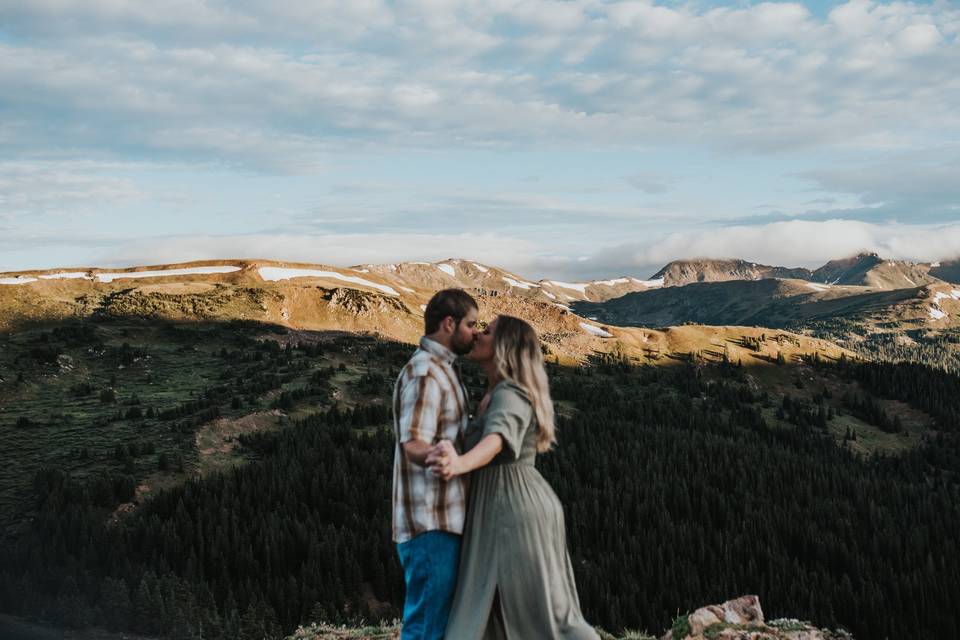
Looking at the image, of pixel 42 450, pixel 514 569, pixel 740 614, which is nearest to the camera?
pixel 514 569

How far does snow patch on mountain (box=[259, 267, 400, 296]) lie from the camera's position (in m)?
77.5

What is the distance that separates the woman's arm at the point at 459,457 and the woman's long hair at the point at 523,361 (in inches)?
21.4

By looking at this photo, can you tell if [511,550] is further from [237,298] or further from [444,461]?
[237,298]

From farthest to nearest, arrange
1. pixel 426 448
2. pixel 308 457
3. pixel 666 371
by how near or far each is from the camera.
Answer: pixel 666 371, pixel 308 457, pixel 426 448

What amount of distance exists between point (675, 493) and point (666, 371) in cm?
5540

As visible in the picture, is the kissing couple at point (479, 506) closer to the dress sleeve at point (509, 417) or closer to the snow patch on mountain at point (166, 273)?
the dress sleeve at point (509, 417)

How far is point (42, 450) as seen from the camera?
26672mm

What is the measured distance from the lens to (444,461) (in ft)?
18.1

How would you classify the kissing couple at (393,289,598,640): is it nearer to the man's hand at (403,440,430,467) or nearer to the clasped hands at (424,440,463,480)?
the man's hand at (403,440,430,467)

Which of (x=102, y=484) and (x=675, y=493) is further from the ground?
(x=102, y=484)

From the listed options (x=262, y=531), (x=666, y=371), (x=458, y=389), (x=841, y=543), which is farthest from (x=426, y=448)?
(x=666, y=371)

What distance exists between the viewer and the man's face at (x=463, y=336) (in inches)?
247

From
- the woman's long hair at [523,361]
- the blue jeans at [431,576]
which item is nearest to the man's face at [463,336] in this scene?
the woman's long hair at [523,361]

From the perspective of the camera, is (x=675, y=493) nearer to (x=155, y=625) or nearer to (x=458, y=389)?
(x=155, y=625)
